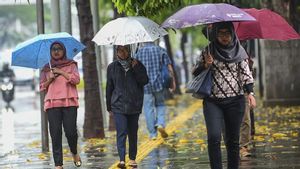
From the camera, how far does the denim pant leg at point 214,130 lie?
8.14 metres

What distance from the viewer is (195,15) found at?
8.17m

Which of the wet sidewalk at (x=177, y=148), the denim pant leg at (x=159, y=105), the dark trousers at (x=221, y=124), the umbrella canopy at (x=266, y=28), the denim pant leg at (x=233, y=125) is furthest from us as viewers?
the denim pant leg at (x=159, y=105)

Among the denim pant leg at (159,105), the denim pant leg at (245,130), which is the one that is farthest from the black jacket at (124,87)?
the denim pant leg at (159,105)

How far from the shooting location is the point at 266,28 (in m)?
9.97

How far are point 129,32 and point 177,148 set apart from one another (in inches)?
126

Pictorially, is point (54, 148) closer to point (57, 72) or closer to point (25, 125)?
point (57, 72)

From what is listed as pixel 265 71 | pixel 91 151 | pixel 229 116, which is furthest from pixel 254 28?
pixel 265 71

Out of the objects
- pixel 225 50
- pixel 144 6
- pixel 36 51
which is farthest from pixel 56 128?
pixel 225 50

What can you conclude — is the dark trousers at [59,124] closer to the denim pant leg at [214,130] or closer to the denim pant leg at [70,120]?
the denim pant leg at [70,120]

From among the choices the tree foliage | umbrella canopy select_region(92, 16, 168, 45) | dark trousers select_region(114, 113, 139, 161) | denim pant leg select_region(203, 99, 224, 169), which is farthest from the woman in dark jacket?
denim pant leg select_region(203, 99, 224, 169)

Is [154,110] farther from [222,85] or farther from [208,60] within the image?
[208,60]

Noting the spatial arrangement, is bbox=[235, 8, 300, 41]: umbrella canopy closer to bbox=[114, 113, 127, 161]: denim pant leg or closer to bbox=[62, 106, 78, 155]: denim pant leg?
bbox=[114, 113, 127, 161]: denim pant leg

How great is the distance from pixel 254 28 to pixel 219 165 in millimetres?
2573

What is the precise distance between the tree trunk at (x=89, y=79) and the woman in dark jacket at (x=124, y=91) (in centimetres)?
452
